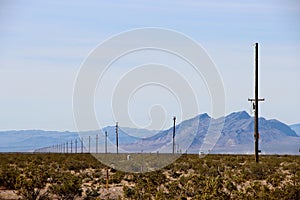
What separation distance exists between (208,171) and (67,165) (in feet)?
34.5

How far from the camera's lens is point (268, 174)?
31.5 m

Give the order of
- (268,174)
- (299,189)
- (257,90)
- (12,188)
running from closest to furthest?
(299,189)
(12,188)
(268,174)
(257,90)

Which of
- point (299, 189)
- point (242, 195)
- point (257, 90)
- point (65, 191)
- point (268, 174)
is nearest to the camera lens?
point (242, 195)

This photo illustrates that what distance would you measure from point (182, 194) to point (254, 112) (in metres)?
13.1

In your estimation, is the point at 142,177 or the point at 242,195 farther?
the point at 142,177

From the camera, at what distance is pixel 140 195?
70.2ft

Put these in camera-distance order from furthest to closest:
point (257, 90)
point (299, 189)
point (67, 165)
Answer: point (67, 165), point (257, 90), point (299, 189)

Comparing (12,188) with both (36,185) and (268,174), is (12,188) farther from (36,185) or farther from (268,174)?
(268,174)

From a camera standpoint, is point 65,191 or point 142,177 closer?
point 65,191

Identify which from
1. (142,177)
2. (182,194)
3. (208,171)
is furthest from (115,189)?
(208,171)

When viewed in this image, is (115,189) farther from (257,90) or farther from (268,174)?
(257,90)

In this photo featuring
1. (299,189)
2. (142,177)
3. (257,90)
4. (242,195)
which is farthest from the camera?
(257,90)

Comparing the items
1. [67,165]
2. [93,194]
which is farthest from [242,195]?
[67,165]

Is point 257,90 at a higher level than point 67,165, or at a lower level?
higher
